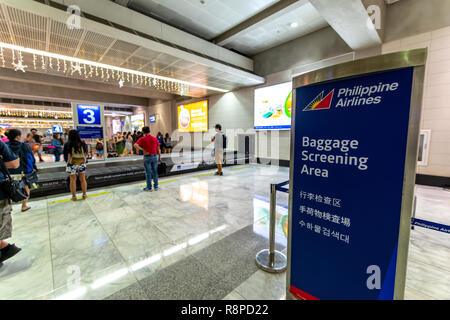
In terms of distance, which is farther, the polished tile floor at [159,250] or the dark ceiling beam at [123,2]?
the dark ceiling beam at [123,2]

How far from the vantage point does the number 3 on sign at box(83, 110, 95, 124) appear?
6.09 metres

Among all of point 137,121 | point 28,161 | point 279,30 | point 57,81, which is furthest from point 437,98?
point 137,121

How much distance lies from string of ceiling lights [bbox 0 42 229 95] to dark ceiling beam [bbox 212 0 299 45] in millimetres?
2278

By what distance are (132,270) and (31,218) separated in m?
2.61

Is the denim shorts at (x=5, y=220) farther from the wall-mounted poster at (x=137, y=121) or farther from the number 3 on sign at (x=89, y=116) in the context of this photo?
the wall-mounted poster at (x=137, y=121)

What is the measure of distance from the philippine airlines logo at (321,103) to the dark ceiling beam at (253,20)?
586cm

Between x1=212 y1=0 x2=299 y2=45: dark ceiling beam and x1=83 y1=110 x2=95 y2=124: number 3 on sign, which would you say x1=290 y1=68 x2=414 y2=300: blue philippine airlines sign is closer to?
x1=212 y1=0 x2=299 y2=45: dark ceiling beam

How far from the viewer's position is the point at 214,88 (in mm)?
9758

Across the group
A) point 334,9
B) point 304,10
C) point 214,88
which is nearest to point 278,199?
point 334,9

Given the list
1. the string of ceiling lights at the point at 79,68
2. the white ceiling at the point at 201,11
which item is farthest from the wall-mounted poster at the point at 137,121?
the white ceiling at the point at 201,11

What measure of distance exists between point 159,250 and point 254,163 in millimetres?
7538

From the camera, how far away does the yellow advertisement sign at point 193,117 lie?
1194 cm

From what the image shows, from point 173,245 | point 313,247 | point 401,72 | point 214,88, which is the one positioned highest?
point 214,88
